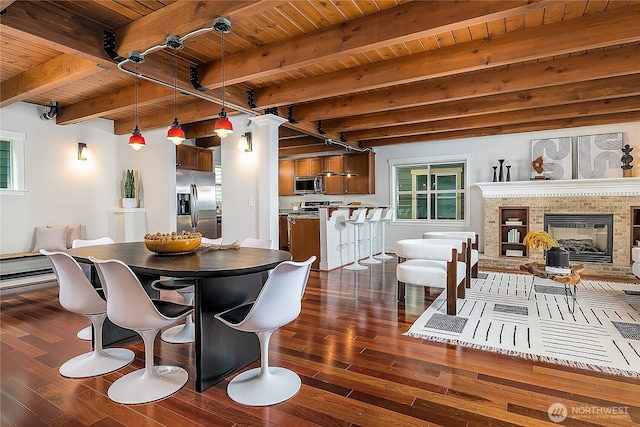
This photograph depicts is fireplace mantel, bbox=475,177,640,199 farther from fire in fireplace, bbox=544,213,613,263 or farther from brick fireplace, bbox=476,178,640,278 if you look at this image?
fire in fireplace, bbox=544,213,613,263

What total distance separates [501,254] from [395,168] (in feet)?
9.51

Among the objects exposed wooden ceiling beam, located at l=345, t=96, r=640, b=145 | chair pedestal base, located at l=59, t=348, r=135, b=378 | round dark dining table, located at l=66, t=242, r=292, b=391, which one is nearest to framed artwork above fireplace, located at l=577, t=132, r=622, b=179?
exposed wooden ceiling beam, located at l=345, t=96, r=640, b=145

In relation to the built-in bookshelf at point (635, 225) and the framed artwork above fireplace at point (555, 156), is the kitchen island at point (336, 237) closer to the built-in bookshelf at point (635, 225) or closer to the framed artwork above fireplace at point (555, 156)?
the framed artwork above fireplace at point (555, 156)

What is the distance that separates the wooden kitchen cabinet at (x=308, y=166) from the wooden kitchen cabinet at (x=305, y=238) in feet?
8.43

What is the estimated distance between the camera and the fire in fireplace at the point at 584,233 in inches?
233

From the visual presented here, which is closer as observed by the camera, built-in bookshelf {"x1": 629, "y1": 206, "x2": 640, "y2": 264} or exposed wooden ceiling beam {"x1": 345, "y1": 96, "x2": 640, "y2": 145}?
exposed wooden ceiling beam {"x1": 345, "y1": 96, "x2": 640, "y2": 145}

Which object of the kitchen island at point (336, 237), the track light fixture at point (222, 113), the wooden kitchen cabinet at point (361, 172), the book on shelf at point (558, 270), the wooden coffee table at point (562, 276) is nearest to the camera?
the track light fixture at point (222, 113)

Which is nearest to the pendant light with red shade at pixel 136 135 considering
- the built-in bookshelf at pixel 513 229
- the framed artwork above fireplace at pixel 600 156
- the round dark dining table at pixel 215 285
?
the round dark dining table at pixel 215 285

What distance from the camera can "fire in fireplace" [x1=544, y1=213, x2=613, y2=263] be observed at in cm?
591

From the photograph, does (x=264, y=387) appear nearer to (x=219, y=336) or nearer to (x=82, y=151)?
(x=219, y=336)

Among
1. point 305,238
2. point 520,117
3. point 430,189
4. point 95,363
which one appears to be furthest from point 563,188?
point 95,363

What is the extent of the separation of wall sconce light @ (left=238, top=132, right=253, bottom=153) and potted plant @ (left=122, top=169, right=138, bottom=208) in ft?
7.42

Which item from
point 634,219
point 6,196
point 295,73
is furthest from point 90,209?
point 634,219

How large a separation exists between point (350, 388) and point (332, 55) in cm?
263
